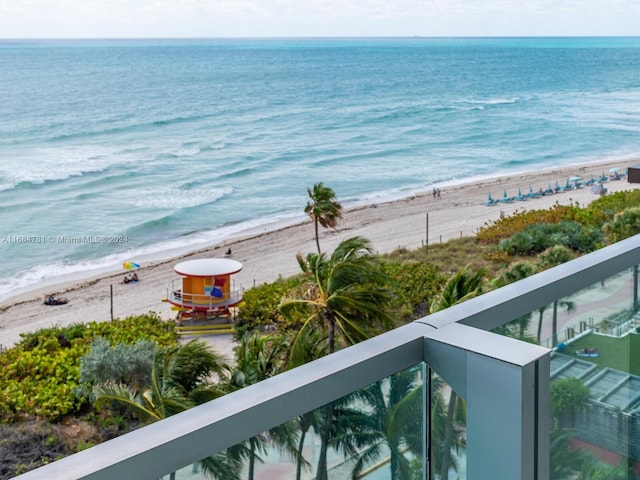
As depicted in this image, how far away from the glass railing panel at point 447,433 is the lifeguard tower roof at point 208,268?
1293 centimetres

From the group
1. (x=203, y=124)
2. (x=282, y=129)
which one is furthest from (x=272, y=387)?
(x=203, y=124)

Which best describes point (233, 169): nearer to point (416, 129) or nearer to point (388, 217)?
point (388, 217)

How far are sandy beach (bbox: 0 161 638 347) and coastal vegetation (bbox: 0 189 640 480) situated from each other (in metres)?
1.36

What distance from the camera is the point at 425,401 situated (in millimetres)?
789

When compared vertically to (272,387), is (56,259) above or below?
below

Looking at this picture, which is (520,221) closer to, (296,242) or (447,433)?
(296,242)

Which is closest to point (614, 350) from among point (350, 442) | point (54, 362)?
point (350, 442)

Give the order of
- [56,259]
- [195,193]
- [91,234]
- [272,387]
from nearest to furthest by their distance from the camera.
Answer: [272,387] < [56,259] < [91,234] < [195,193]

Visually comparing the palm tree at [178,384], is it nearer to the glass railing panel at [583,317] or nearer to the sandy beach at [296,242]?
the glass railing panel at [583,317]

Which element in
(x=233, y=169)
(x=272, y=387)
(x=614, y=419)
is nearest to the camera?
(x=272, y=387)

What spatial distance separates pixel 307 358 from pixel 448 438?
7198mm

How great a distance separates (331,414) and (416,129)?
37.4m

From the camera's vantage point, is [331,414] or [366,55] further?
[366,55]

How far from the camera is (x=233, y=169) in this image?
27.9 meters
